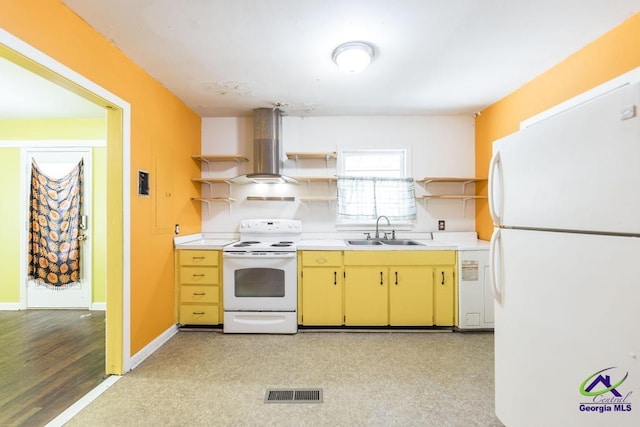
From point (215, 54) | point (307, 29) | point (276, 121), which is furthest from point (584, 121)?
point (276, 121)

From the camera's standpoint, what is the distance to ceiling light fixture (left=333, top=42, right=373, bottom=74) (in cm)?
198

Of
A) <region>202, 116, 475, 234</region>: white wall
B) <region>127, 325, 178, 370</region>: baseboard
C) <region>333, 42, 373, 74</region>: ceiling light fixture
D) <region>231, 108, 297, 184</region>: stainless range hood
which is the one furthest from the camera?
<region>202, 116, 475, 234</region>: white wall

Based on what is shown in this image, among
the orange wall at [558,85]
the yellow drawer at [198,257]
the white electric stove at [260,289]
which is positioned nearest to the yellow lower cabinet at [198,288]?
the yellow drawer at [198,257]

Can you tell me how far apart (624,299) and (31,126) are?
5373 mm

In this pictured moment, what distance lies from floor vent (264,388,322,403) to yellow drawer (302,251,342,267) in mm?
1174

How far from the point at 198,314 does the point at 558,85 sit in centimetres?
387

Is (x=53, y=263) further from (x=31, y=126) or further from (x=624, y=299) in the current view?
(x=624, y=299)

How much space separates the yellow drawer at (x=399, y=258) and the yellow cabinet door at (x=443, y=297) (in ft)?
0.34

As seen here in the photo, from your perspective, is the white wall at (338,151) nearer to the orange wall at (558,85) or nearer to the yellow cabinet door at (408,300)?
the orange wall at (558,85)

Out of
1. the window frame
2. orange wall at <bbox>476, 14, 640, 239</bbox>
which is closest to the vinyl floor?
the window frame

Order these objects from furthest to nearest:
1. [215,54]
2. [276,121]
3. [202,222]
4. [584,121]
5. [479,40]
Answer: [202,222], [276,121], [215,54], [479,40], [584,121]

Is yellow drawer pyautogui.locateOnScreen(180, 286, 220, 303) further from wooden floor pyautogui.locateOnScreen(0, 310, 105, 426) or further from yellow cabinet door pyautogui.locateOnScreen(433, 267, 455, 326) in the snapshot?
yellow cabinet door pyautogui.locateOnScreen(433, 267, 455, 326)

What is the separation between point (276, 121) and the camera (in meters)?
3.20

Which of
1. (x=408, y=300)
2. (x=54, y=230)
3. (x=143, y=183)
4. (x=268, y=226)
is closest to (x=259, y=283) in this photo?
(x=268, y=226)
